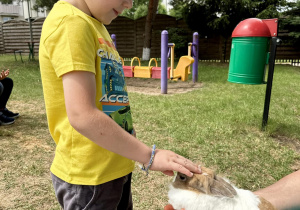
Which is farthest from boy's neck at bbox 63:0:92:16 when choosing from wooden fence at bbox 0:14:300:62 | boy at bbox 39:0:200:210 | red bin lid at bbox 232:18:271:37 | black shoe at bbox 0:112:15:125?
wooden fence at bbox 0:14:300:62

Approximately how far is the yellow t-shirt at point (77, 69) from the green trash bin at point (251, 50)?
2.75 metres

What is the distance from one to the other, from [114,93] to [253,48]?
287 cm

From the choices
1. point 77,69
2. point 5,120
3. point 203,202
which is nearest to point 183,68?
point 5,120

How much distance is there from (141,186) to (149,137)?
114 centimetres

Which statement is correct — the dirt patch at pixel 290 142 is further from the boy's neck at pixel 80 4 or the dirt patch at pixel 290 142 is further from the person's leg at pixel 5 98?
the person's leg at pixel 5 98

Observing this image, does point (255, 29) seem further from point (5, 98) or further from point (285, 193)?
point (5, 98)

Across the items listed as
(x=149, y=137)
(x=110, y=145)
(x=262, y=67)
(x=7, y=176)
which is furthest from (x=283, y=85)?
(x=110, y=145)

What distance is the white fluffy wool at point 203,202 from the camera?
1042 millimetres

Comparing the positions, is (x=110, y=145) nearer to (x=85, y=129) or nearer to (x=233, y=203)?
(x=85, y=129)

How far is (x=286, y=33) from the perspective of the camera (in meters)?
13.8

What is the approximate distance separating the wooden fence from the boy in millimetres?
14734

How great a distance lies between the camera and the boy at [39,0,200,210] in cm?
87

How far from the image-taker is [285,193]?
1.79m

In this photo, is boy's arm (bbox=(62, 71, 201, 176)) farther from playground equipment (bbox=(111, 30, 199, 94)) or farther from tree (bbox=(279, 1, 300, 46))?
tree (bbox=(279, 1, 300, 46))
